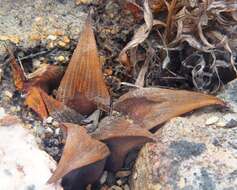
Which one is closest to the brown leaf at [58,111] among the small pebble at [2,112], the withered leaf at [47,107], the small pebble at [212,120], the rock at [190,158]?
A: the withered leaf at [47,107]

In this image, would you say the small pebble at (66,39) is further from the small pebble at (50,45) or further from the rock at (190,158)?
the rock at (190,158)

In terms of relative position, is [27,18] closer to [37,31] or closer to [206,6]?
[37,31]

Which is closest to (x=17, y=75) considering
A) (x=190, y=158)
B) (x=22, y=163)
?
(x=22, y=163)

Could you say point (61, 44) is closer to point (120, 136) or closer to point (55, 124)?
point (55, 124)

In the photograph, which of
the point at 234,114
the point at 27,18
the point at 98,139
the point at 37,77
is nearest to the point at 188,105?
the point at 234,114

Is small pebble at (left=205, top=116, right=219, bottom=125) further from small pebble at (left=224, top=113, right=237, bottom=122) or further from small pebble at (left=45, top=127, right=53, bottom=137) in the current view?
small pebble at (left=45, top=127, right=53, bottom=137)
